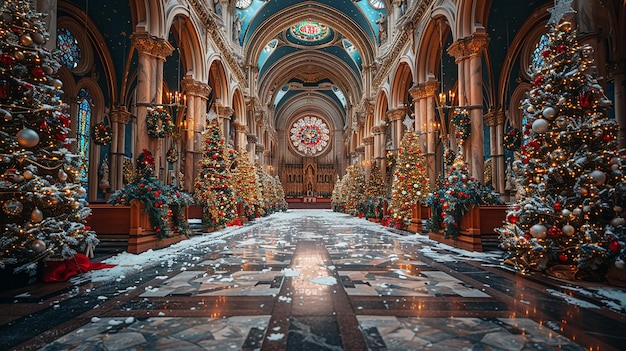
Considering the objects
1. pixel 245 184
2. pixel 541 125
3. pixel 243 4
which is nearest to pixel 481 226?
pixel 541 125

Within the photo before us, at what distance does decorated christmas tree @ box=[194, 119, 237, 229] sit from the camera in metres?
10.7

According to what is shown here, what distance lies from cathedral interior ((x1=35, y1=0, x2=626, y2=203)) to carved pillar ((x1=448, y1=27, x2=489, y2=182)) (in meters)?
0.03

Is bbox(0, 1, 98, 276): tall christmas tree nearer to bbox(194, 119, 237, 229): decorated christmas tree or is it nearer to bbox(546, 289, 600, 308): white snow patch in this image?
bbox(546, 289, 600, 308): white snow patch

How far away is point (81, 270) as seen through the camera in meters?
4.54

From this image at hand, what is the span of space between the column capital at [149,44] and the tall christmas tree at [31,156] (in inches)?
215

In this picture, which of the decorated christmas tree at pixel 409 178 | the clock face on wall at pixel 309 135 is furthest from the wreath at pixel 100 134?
the clock face on wall at pixel 309 135

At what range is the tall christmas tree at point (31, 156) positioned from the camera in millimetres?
3732

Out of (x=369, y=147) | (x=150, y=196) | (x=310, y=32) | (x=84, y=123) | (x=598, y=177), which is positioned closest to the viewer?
(x=598, y=177)

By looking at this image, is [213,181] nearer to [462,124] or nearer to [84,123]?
[462,124]

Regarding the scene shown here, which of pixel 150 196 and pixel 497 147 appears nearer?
pixel 150 196

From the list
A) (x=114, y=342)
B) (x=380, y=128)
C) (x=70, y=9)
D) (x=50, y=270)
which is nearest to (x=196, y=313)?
(x=114, y=342)

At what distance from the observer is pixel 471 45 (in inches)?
364

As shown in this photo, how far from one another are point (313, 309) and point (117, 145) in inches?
683

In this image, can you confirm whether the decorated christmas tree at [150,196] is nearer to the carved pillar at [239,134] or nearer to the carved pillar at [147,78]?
the carved pillar at [147,78]
